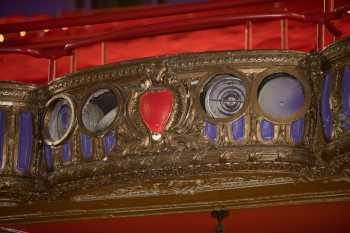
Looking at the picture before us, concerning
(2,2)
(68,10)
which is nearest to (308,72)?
(68,10)

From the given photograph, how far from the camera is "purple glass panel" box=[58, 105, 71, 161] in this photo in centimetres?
326

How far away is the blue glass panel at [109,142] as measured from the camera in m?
3.17

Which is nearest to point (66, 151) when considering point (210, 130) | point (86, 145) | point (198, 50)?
point (86, 145)

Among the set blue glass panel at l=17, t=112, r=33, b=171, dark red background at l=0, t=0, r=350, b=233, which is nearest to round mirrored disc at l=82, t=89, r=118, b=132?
blue glass panel at l=17, t=112, r=33, b=171

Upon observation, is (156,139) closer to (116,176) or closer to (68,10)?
(116,176)

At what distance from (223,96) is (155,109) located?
24cm

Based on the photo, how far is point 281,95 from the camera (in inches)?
119

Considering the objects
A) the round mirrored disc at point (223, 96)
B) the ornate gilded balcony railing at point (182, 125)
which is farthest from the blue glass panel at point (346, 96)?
the round mirrored disc at point (223, 96)

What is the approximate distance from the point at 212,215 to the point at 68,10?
1.12 metres

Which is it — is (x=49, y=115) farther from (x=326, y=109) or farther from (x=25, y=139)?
(x=326, y=109)

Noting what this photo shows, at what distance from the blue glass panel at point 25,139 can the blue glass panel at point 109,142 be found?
0.37 m

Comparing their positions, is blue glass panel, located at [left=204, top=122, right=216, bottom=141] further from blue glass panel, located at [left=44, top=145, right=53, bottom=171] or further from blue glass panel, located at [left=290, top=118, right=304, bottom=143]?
blue glass panel, located at [left=44, top=145, right=53, bottom=171]

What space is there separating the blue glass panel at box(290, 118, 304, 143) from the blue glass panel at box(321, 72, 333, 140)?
Result: 69 millimetres

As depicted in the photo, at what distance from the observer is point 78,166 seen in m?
3.22
